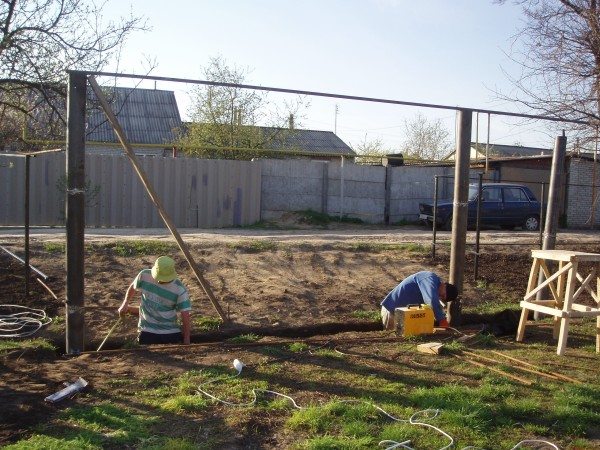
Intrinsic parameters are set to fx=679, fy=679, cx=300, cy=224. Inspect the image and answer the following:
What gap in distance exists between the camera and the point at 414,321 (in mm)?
8188

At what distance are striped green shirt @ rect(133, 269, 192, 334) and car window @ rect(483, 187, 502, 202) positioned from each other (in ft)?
47.7

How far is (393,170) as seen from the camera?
22.7 metres

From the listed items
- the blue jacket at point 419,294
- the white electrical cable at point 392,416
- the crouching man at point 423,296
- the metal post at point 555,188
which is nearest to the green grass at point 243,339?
the white electrical cable at point 392,416

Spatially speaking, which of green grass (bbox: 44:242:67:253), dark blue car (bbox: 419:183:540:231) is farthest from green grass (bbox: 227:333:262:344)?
dark blue car (bbox: 419:183:540:231)

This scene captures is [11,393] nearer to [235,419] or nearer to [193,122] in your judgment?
[235,419]

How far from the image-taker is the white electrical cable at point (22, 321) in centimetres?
780

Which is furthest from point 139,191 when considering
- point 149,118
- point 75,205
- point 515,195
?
point 149,118

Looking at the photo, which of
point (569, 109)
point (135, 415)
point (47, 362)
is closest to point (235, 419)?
point (135, 415)

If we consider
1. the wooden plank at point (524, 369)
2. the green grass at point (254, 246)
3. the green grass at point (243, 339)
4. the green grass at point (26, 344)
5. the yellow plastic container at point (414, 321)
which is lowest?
the green grass at point (26, 344)

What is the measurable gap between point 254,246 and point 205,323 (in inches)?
146

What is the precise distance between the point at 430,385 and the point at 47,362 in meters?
3.77

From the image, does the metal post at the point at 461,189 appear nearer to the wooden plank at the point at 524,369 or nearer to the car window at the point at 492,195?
the wooden plank at the point at 524,369

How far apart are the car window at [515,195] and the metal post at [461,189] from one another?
12698mm

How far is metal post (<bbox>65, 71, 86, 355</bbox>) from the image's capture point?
6.82 metres
